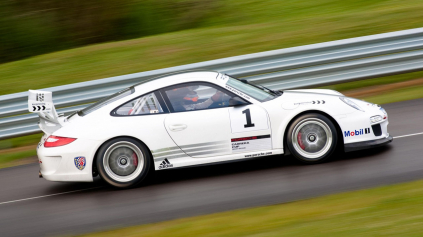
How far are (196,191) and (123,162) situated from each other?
1.11 m

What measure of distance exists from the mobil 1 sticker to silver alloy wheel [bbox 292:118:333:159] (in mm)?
353

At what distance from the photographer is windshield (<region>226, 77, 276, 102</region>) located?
6.96 m

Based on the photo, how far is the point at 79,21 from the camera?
15570 mm

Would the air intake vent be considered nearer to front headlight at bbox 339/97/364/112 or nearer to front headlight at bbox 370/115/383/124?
front headlight at bbox 370/115/383/124

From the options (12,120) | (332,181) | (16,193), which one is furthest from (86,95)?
(332,181)

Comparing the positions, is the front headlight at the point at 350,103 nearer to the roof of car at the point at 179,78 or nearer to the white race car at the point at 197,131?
the white race car at the point at 197,131

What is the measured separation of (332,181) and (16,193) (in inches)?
175

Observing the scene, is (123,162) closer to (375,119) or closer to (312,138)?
(312,138)

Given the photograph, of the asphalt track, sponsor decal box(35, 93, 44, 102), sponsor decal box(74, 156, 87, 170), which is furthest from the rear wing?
the asphalt track

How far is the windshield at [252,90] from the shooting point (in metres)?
6.96

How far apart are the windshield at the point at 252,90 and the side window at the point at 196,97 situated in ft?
0.81

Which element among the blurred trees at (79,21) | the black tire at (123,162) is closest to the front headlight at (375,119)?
the black tire at (123,162)

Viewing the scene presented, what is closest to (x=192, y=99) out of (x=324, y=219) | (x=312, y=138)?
(x=312, y=138)

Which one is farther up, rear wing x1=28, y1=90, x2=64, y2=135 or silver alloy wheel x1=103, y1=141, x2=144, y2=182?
rear wing x1=28, y1=90, x2=64, y2=135
